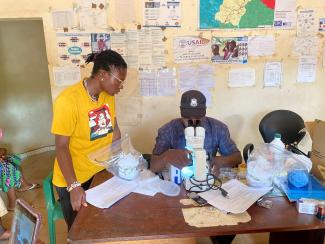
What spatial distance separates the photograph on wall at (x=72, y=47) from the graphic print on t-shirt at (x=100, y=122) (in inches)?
41.6

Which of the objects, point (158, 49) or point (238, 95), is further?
point (238, 95)

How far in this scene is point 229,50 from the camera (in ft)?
9.52

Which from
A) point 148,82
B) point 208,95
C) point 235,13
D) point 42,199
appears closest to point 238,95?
point 208,95

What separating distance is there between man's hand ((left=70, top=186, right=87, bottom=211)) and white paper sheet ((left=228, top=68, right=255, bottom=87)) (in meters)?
1.84

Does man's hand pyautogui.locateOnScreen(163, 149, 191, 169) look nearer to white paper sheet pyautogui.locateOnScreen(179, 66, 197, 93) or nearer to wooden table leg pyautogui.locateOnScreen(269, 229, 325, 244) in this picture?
wooden table leg pyautogui.locateOnScreen(269, 229, 325, 244)

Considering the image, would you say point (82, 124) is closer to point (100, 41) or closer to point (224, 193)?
point (224, 193)

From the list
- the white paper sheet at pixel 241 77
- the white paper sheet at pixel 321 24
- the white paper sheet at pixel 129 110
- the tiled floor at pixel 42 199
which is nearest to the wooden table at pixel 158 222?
the tiled floor at pixel 42 199

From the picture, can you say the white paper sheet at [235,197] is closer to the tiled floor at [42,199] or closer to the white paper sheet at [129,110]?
the tiled floor at [42,199]

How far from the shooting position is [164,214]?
1.45m

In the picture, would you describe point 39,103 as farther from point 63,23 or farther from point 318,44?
point 318,44

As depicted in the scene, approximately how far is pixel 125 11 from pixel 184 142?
1316 millimetres

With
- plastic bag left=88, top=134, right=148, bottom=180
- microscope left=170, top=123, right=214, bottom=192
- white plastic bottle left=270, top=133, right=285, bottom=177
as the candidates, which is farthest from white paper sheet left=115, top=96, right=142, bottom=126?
white plastic bottle left=270, top=133, right=285, bottom=177

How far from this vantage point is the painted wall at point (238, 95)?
9.25 feet

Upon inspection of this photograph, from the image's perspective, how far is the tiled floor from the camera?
2475 millimetres
